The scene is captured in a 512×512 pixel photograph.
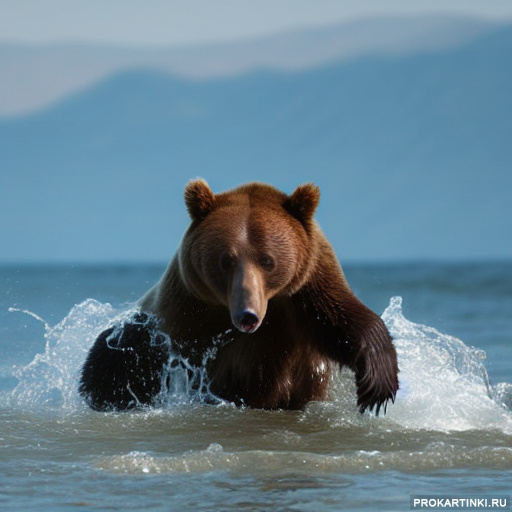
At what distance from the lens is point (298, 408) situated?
7.29 m

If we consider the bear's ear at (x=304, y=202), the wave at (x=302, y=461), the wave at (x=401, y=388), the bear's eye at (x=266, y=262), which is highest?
the bear's ear at (x=304, y=202)

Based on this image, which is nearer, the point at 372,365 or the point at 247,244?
the point at 247,244

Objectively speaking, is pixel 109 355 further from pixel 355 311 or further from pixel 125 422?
pixel 355 311

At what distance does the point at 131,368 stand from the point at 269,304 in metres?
1.00

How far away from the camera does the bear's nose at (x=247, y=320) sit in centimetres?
607

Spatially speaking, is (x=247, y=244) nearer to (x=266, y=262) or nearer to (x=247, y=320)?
(x=266, y=262)

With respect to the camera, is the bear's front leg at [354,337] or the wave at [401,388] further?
the wave at [401,388]

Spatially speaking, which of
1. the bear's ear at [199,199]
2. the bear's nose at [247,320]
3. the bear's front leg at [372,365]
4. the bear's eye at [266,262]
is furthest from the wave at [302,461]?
the bear's ear at [199,199]

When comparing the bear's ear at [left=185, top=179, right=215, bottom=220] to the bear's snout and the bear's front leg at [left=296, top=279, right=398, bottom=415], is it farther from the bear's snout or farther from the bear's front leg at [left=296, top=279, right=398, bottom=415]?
the bear's snout

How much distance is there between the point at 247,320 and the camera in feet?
19.9

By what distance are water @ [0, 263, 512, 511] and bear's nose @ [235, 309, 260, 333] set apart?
594 millimetres

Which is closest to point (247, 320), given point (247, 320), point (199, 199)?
point (247, 320)

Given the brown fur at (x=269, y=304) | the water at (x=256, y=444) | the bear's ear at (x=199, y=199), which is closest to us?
the water at (x=256, y=444)

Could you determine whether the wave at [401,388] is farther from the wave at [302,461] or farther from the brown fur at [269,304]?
the wave at [302,461]
